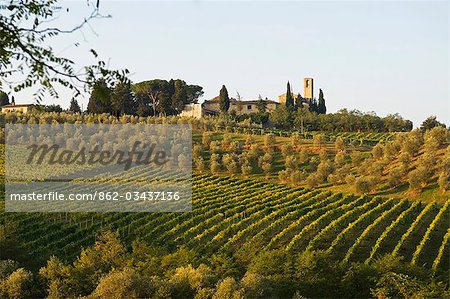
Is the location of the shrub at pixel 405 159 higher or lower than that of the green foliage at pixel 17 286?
higher

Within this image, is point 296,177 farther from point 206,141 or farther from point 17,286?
point 17,286

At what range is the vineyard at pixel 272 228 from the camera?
1283 inches

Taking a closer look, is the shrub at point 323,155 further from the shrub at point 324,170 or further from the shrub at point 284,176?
the shrub at point 284,176

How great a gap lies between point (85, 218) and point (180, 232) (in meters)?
7.13

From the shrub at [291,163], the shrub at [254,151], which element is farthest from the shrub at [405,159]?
the shrub at [254,151]

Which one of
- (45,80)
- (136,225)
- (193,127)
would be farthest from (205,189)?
(45,80)

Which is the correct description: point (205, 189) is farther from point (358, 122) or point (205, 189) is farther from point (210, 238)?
point (358, 122)

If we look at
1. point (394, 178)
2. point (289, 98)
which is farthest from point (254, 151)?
point (289, 98)

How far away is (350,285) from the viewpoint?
998 inches

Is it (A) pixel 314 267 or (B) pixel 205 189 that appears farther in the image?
(B) pixel 205 189

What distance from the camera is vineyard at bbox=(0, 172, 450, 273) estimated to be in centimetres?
3259

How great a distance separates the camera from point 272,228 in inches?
1442

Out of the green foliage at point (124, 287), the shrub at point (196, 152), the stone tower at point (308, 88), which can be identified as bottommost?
the green foliage at point (124, 287)

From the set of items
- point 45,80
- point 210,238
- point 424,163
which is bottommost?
point 210,238
